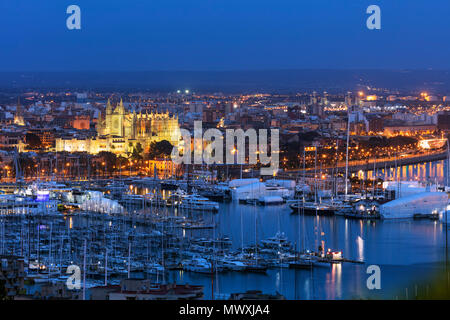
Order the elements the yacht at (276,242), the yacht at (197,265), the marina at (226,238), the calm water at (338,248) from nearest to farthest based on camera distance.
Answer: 1. the calm water at (338,248)
2. the marina at (226,238)
3. the yacht at (197,265)
4. the yacht at (276,242)

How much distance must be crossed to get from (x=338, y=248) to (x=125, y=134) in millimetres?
16194

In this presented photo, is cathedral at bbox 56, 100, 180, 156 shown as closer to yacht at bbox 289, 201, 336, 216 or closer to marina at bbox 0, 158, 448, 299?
marina at bbox 0, 158, 448, 299

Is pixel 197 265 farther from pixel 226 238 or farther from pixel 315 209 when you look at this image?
pixel 315 209

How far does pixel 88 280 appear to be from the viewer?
9.04 metres

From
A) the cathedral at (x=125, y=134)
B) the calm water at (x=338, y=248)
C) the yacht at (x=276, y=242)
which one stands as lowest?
the calm water at (x=338, y=248)

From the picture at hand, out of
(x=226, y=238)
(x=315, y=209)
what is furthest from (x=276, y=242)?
(x=315, y=209)

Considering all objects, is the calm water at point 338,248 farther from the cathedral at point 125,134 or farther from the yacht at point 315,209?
the cathedral at point 125,134

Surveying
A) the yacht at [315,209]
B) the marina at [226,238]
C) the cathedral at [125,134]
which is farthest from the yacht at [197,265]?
the cathedral at [125,134]

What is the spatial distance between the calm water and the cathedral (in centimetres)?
914

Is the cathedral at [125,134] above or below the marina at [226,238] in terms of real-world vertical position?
above

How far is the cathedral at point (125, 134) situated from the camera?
25188 millimetres

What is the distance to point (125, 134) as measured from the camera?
2712 cm

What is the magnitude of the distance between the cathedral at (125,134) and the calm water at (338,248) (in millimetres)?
9143

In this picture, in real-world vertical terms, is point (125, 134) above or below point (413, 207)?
above
